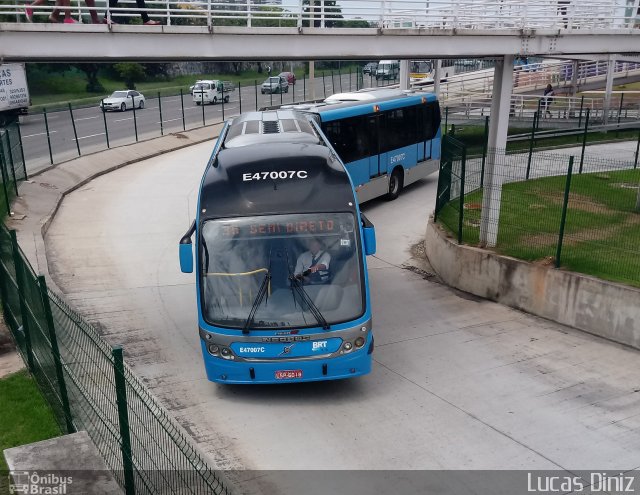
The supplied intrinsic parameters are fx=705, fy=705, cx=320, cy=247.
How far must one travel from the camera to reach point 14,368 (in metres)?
9.79

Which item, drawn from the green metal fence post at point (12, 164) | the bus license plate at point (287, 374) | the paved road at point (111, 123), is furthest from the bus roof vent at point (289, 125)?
the paved road at point (111, 123)

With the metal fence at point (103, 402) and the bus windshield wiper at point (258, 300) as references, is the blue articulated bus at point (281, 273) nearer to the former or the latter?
the bus windshield wiper at point (258, 300)

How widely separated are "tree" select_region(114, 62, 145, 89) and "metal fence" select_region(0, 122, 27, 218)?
128ft

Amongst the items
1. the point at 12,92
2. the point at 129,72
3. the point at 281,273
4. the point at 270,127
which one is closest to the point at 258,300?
the point at 281,273

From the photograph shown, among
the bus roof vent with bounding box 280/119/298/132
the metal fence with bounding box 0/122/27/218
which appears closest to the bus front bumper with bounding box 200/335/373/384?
the bus roof vent with bounding box 280/119/298/132

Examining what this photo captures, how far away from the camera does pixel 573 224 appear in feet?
48.9

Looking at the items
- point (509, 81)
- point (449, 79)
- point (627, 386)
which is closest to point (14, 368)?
point (627, 386)

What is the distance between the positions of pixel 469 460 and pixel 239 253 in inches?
154

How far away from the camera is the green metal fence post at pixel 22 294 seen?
8281 mm

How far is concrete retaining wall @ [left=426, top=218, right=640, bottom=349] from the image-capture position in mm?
11391

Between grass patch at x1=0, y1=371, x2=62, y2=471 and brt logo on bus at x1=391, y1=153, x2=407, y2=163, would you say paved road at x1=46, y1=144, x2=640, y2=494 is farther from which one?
brt logo on bus at x1=391, y1=153, x2=407, y2=163

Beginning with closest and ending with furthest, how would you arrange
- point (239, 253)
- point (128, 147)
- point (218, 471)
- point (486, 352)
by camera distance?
point (218, 471), point (239, 253), point (486, 352), point (128, 147)

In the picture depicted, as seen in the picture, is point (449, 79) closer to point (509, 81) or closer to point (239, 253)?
point (509, 81)

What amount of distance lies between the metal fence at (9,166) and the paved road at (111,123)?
116 inches
